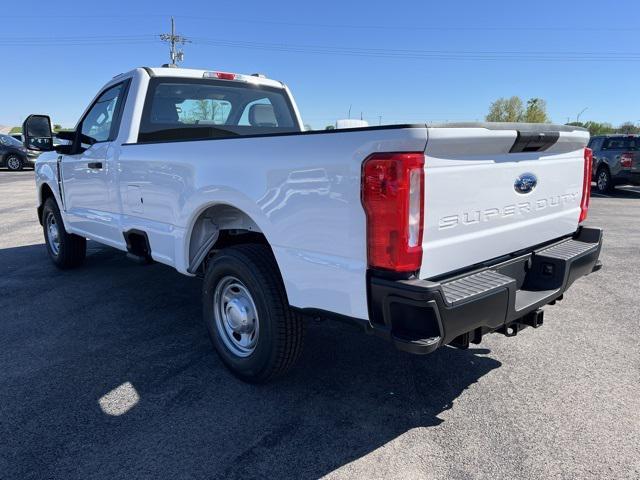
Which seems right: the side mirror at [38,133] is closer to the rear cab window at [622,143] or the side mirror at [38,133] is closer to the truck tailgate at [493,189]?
the truck tailgate at [493,189]

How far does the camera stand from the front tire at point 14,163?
22.2 m

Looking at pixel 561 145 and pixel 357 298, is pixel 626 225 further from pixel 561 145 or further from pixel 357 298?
pixel 357 298

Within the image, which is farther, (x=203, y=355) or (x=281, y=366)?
(x=203, y=355)

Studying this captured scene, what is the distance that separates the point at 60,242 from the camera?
5.98m

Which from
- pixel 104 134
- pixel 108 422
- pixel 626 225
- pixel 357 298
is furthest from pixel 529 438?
pixel 626 225

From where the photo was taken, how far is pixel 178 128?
464 centimetres

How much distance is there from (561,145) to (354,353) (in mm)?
1967

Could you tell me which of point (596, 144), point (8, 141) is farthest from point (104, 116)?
point (8, 141)

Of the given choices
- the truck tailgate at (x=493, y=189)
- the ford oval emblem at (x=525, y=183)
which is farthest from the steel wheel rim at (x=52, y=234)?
the ford oval emblem at (x=525, y=183)

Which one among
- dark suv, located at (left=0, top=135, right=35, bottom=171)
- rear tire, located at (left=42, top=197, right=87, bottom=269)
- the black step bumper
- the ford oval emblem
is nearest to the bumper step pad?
the black step bumper

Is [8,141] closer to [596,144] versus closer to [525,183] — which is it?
[596,144]

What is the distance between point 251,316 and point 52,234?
14.4 ft

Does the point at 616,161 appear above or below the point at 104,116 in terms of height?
below

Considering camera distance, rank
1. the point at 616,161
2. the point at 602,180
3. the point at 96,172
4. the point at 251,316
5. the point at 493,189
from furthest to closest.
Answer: the point at 602,180
the point at 616,161
the point at 96,172
the point at 251,316
the point at 493,189
